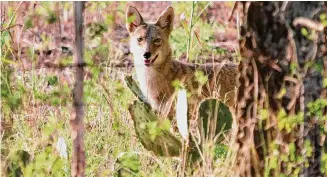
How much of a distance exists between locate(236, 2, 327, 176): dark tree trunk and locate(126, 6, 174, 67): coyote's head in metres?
2.12

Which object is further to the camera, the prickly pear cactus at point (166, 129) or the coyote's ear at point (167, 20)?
the coyote's ear at point (167, 20)

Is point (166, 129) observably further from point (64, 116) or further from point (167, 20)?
point (167, 20)

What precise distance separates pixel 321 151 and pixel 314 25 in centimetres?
72

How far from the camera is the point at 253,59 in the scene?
4.98 meters

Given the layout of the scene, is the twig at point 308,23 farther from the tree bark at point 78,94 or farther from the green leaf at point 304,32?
the tree bark at point 78,94

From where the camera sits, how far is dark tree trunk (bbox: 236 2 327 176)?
4.90m

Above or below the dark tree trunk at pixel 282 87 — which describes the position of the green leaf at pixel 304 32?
above

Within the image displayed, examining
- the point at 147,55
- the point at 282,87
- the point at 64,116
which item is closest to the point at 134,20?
the point at 147,55

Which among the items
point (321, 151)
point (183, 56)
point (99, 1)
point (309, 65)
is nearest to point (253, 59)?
point (309, 65)

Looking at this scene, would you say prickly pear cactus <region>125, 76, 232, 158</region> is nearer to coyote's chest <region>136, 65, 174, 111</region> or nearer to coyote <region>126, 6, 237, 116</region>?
coyote <region>126, 6, 237, 116</region>

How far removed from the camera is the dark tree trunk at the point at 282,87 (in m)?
4.90

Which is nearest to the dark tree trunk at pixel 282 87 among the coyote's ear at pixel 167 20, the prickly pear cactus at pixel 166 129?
the prickly pear cactus at pixel 166 129

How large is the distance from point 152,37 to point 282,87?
2.33 metres

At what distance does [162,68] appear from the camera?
7.36 metres
